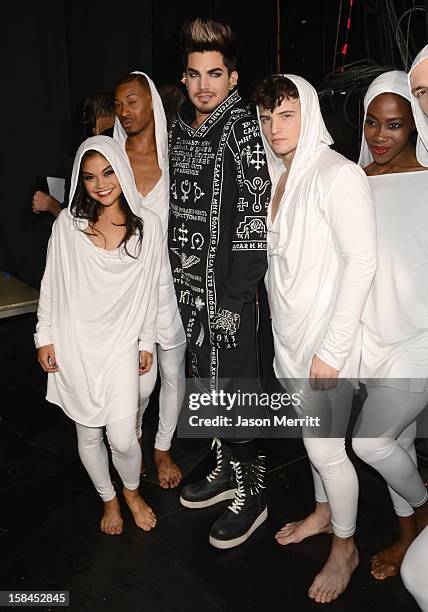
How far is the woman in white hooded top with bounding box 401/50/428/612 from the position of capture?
4.69 feet

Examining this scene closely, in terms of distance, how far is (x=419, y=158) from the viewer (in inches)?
71.5

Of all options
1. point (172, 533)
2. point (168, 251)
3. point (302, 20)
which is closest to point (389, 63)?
point (302, 20)

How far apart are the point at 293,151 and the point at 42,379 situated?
2265 mm

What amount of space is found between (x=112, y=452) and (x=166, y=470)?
0.44 meters

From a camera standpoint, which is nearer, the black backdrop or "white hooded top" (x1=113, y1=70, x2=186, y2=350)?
"white hooded top" (x1=113, y1=70, x2=186, y2=350)

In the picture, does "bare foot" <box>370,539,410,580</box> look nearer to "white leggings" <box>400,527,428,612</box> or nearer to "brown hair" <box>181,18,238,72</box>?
"white leggings" <box>400,527,428,612</box>

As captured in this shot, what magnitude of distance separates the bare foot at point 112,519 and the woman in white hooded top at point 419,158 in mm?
1129

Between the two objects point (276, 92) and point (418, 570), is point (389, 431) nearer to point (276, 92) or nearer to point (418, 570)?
point (418, 570)

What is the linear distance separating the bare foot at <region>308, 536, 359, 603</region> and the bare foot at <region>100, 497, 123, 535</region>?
0.72 m

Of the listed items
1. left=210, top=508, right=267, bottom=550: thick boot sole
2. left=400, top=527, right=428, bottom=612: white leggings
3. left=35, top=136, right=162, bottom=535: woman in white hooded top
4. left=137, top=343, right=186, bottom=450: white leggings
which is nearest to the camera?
left=400, top=527, right=428, bottom=612: white leggings

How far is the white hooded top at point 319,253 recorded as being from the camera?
5.51 feet

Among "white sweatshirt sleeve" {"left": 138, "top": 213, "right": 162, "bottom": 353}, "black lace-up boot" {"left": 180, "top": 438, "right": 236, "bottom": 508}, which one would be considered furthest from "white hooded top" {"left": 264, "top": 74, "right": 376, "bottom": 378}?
"black lace-up boot" {"left": 180, "top": 438, "right": 236, "bottom": 508}

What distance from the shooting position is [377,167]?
1.90 metres

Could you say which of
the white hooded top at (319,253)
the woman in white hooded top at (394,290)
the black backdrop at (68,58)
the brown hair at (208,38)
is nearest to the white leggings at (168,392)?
the white hooded top at (319,253)
